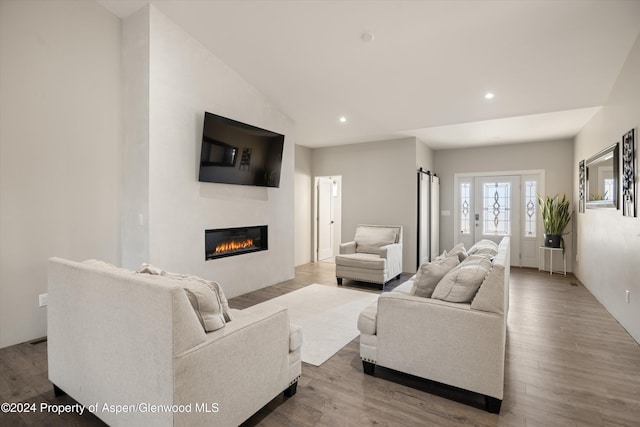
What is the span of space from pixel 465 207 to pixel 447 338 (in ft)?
19.6

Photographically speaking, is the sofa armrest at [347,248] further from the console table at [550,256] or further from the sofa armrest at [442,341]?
the console table at [550,256]

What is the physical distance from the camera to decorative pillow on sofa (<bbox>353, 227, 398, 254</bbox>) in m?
5.72

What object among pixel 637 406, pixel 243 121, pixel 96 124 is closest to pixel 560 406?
pixel 637 406

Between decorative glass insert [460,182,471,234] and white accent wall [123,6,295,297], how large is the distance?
5204 mm

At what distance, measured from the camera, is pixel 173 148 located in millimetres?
3645

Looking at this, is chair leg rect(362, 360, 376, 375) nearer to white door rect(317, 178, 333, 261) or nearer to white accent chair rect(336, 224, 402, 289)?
white accent chair rect(336, 224, 402, 289)

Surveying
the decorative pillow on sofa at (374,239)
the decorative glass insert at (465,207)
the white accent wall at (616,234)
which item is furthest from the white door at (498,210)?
the decorative pillow on sofa at (374,239)

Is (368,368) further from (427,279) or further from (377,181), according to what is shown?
(377,181)

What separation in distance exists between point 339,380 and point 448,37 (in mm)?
3370

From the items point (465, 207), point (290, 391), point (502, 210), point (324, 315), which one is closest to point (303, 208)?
point (324, 315)

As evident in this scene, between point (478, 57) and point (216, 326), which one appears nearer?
point (216, 326)

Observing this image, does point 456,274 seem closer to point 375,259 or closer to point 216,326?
point 216,326

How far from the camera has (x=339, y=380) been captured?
7.89 feet

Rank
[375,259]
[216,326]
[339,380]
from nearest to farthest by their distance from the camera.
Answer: [216,326] → [339,380] → [375,259]
